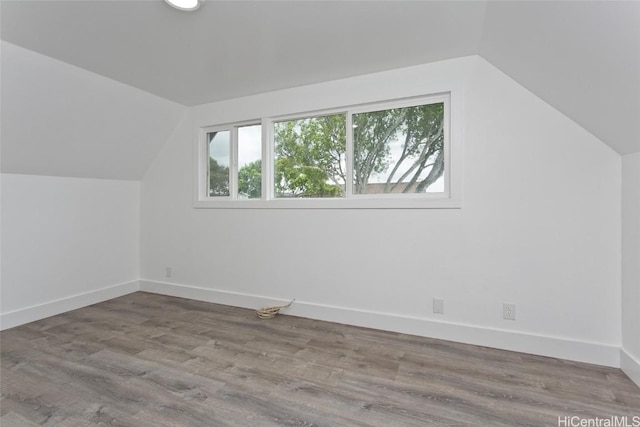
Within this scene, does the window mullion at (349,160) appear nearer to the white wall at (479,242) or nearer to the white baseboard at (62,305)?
the white wall at (479,242)

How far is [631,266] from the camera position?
1991 mm

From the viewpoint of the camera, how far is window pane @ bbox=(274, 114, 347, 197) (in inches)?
121

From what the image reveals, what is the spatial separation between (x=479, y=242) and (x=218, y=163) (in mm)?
2912

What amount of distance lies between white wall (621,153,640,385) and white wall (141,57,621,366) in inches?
2.4

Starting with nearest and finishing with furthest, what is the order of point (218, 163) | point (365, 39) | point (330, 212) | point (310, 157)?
1. point (365, 39)
2. point (330, 212)
3. point (310, 157)
4. point (218, 163)

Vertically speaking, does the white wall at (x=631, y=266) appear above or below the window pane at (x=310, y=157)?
below

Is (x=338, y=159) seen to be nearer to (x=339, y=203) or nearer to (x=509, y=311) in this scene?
(x=339, y=203)

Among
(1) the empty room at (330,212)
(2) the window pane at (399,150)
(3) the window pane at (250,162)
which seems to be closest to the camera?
(1) the empty room at (330,212)

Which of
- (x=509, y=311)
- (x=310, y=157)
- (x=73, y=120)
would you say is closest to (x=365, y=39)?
(x=310, y=157)

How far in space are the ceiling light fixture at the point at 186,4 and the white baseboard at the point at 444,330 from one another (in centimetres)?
253

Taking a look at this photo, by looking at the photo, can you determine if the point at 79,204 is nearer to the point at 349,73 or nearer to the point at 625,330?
the point at 349,73

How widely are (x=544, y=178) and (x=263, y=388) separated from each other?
7.98 ft

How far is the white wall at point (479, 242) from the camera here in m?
2.17

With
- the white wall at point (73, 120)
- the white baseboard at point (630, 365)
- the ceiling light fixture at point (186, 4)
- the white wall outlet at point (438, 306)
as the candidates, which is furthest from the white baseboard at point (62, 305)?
the white baseboard at point (630, 365)
